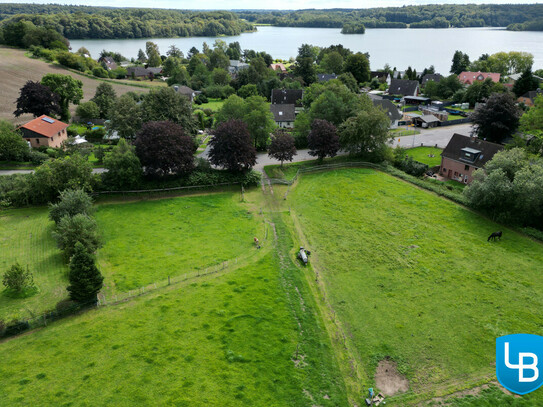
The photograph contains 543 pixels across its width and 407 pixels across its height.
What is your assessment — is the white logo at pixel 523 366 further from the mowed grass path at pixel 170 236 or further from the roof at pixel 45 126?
the roof at pixel 45 126

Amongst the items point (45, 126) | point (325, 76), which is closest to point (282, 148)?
point (45, 126)

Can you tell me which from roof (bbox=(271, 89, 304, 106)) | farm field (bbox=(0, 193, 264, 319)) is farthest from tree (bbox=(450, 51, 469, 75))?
farm field (bbox=(0, 193, 264, 319))

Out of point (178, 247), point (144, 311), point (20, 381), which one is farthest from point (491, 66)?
point (20, 381)

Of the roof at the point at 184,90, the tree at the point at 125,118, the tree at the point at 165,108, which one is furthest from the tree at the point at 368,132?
the roof at the point at 184,90

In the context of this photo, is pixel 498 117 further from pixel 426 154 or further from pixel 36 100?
pixel 36 100

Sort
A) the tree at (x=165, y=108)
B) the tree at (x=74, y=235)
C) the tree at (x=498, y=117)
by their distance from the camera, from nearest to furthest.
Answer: the tree at (x=74, y=235)
the tree at (x=165, y=108)
the tree at (x=498, y=117)

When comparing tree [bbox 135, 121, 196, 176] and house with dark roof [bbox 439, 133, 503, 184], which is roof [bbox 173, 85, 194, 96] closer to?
tree [bbox 135, 121, 196, 176]
